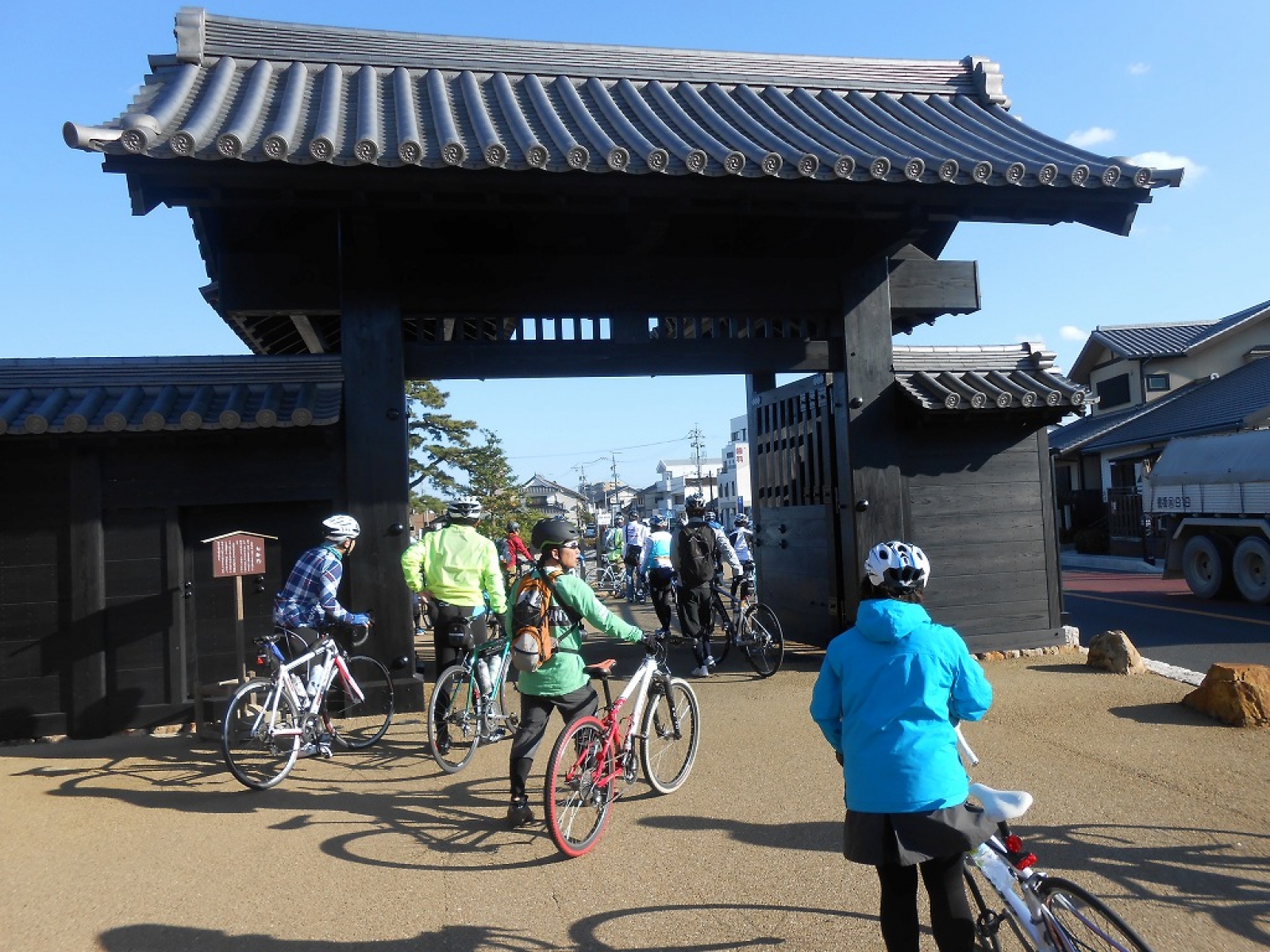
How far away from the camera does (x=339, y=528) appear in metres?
6.71

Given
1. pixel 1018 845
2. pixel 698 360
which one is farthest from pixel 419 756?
pixel 1018 845

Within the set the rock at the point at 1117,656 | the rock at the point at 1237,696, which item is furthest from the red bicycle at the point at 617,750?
the rock at the point at 1117,656

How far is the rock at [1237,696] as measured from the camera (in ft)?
21.5

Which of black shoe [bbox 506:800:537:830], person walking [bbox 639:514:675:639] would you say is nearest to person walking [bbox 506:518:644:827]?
black shoe [bbox 506:800:537:830]

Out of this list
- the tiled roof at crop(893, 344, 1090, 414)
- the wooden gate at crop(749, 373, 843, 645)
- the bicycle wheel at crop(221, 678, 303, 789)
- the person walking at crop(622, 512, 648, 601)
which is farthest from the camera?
the person walking at crop(622, 512, 648, 601)

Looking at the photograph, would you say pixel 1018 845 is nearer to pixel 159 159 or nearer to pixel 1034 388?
pixel 159 159

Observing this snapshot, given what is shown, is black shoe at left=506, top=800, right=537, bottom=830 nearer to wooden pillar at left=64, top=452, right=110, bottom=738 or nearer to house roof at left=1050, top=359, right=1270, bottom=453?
wooden pillar at left=64, top=452, right=110, bottom=738

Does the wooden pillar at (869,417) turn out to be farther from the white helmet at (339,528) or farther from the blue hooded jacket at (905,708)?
the blue hooded jacket at (905,708)

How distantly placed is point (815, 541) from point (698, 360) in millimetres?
2652

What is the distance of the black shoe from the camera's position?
16.5 feet

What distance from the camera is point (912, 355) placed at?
933 cm

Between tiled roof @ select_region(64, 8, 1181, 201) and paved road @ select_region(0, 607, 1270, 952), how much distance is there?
4.17 metres

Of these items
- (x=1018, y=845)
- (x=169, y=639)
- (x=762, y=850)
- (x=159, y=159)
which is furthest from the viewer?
(x=169, y=639)

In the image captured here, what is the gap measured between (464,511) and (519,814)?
2.85 meters
